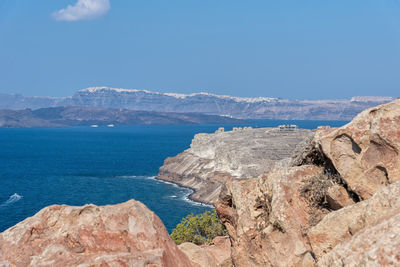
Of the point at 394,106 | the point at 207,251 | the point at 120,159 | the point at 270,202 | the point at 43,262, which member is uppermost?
the point at 394,106

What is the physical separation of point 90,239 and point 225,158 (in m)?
107

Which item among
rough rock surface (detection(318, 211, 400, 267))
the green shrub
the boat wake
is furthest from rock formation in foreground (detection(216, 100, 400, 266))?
the boat wake

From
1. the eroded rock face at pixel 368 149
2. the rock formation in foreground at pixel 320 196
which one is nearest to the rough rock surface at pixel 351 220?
the rock formation in foreground at pixel 320 196

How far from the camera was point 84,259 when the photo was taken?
40.8ft

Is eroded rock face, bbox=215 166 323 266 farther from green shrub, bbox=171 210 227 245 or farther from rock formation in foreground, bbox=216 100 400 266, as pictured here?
green shrub, bbox=171 210 227 245

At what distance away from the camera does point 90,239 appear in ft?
42.9

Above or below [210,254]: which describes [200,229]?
below

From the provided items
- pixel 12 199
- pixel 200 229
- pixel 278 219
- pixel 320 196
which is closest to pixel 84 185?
pixel 12 199

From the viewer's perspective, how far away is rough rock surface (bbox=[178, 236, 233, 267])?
16.7m

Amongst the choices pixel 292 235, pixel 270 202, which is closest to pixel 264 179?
pixel 270 202

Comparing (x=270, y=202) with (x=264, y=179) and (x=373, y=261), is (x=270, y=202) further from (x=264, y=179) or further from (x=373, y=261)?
(x=373, y=261)

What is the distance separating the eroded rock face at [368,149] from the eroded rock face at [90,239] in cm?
522

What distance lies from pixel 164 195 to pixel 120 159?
7404 cm

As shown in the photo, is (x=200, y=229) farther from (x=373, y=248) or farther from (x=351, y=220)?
(x=373, y=248)
